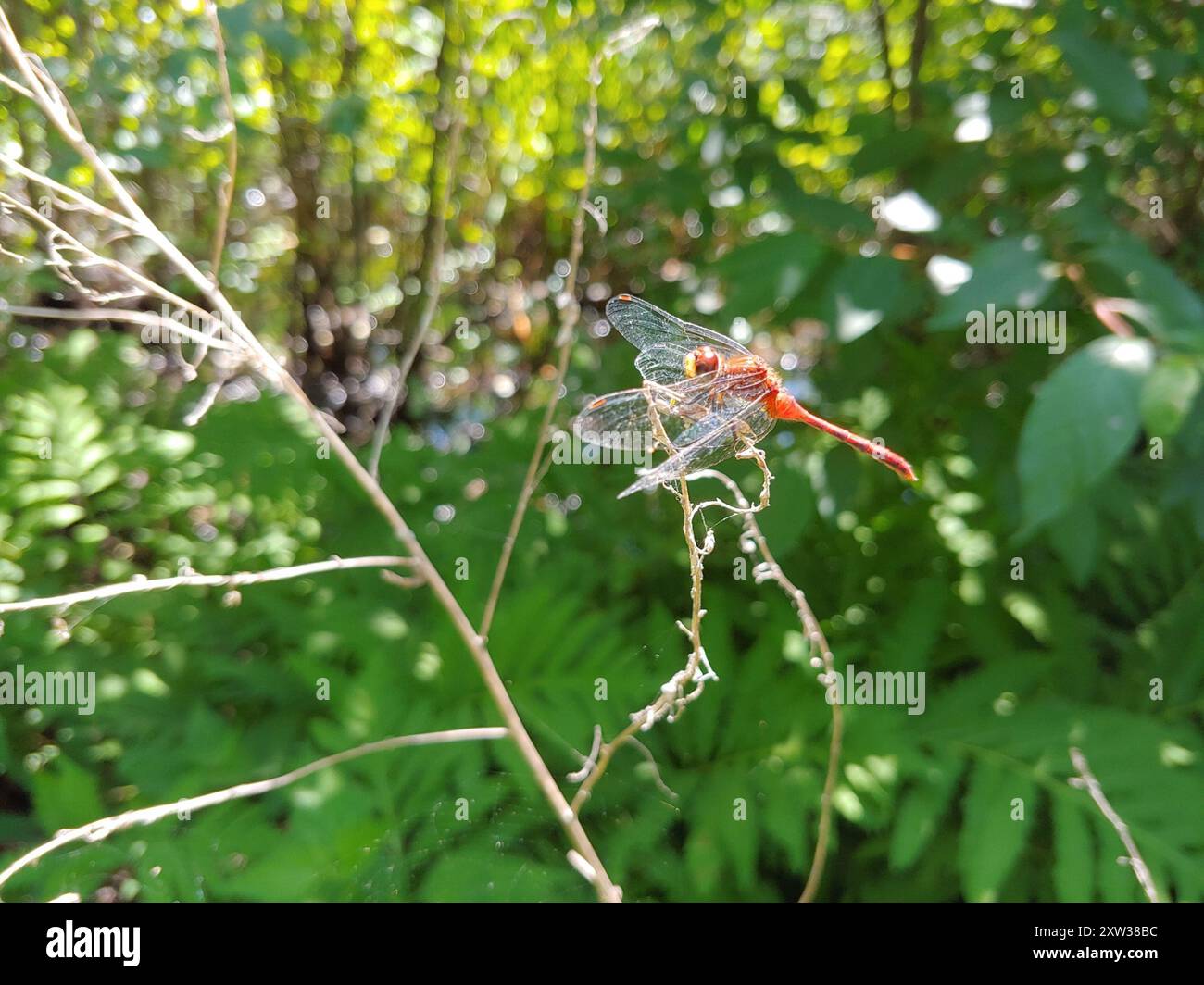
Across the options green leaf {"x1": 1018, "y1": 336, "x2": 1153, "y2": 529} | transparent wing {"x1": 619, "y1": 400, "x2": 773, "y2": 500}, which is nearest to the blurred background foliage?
green leaf {"x1": 1018, "y1": 336, "x2": 1153, "y2": 529}

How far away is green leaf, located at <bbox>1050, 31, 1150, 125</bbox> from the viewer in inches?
49.4

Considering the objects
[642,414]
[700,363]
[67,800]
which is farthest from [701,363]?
[67,800]

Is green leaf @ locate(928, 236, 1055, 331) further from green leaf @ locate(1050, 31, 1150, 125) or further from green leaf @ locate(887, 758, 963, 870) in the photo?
green leaf @ locate(887, 758, 963, 870)

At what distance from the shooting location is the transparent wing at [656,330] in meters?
1.05

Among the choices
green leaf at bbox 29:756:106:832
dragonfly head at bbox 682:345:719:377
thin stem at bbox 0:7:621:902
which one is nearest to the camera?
thin stem at bbox 0:7:621:902

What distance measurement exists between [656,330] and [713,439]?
32 cm

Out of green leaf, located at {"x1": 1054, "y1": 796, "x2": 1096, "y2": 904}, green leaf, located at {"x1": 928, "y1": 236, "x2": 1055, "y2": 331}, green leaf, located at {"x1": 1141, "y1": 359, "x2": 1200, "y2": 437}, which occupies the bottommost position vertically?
green leaf, located at {"x1": 1054, "y1": 796, "x2": 1096, "y2": 904}

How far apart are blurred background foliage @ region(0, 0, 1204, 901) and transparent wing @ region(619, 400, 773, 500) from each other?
104 mm

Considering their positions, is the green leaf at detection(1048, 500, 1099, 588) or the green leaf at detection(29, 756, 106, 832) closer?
the green leaf at detection(1048, 500, 1099, 588)

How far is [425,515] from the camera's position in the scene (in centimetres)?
204

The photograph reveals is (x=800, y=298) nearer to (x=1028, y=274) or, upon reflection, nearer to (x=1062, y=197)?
(x=1028, y=274)

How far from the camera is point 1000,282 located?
1.17m
